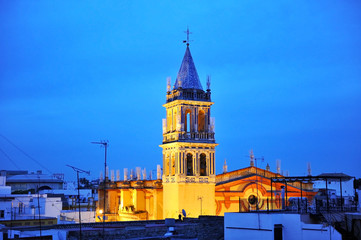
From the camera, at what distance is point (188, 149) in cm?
5409

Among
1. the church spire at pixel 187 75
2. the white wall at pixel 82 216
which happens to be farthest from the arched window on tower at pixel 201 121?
the white wall at pixel 82 216

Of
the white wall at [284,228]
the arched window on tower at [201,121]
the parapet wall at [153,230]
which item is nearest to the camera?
the white wall at [284,228]

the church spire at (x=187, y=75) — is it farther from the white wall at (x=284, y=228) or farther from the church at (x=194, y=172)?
the white wall at (x=284, y=228)

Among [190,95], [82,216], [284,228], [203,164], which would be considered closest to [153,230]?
[284,228]

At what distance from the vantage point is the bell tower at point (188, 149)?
175 feet

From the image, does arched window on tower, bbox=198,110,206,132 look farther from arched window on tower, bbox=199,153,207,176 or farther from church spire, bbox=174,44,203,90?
arched window on tower, bbox=199,153,207,176

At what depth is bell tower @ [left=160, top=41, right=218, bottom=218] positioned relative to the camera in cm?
5338

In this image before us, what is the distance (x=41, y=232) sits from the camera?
3186 cm

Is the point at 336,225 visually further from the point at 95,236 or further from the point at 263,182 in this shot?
the point at 263,182

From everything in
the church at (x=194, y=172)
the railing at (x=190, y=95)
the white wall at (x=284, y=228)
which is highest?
the railing at (x=190, y=95)

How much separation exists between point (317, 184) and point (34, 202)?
127 feet

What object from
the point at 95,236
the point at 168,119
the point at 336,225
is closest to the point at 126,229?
the point at 95,236

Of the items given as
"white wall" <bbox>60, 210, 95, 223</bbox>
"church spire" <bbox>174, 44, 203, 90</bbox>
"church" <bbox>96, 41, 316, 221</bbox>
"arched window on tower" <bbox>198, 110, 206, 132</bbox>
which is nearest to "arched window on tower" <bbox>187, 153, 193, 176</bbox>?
"church" <bbox>96, 41, 316, 221</bbox>

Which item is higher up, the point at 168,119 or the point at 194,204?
the point at 168,119
